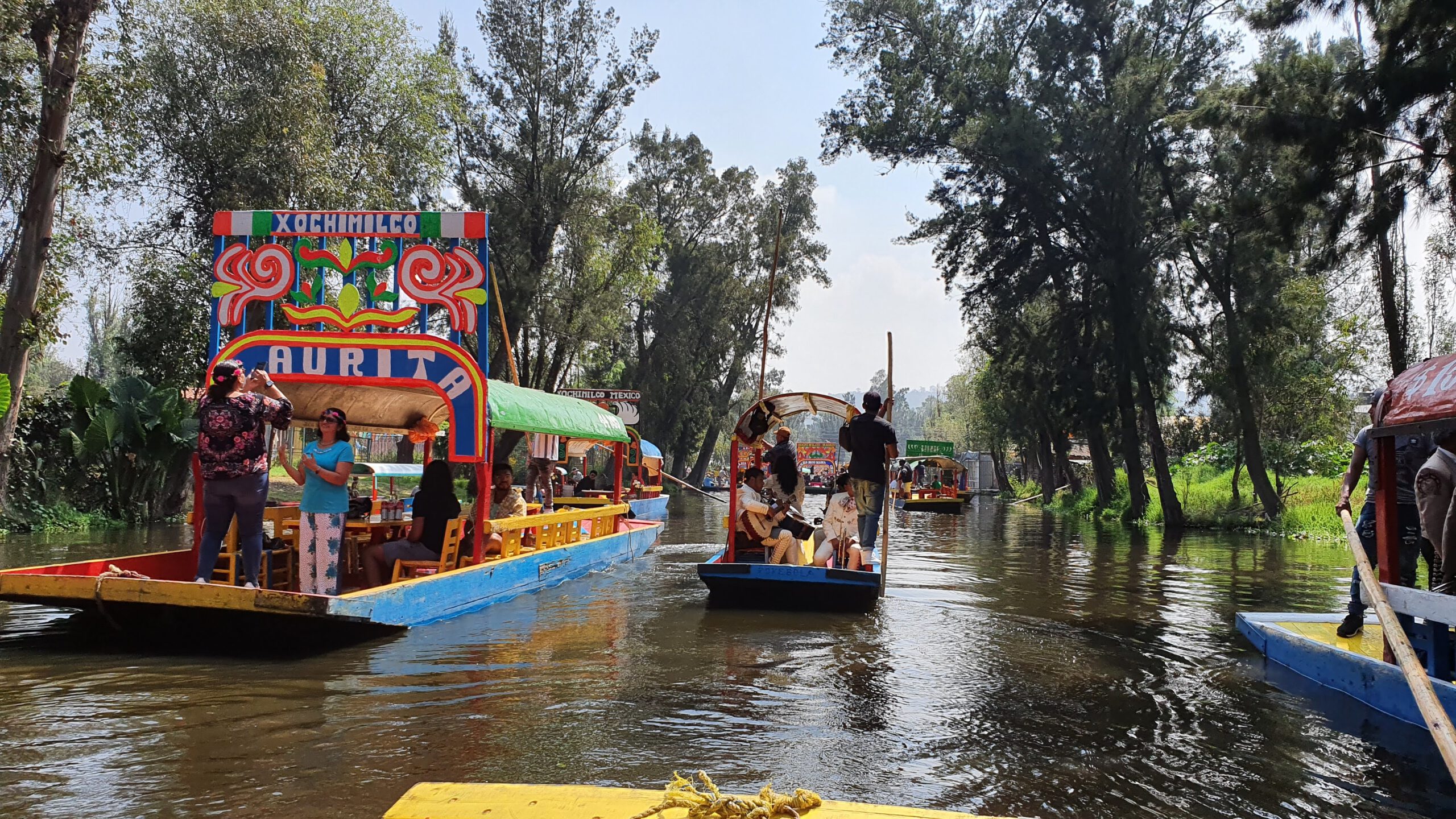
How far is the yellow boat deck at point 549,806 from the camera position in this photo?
3.41 metres

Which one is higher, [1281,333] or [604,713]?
[1281,333]

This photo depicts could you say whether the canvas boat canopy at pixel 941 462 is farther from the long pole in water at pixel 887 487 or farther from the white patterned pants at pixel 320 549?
the white patterned pants at pixel 320 549

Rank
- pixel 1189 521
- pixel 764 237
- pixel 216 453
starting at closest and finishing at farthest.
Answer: pixel 216 453, pixel 1189 521, pixel 764 237

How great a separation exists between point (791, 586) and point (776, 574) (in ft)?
0.82

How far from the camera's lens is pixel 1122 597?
526 inches

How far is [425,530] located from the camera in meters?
9.90

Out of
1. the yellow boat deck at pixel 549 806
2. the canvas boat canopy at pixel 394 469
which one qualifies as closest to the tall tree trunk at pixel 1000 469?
the canvas boat canopy at pixel 394 469

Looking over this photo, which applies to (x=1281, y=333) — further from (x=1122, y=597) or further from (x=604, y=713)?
(x=604, y=713)

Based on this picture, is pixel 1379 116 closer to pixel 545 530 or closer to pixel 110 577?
pixel 545 530

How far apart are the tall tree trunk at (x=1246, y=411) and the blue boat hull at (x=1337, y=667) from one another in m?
18.1

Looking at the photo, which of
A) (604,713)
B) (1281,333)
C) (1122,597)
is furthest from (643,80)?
(604,713)

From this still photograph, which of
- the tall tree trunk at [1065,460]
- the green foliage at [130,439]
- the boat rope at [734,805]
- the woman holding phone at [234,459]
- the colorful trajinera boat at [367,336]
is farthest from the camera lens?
the tall tree trunk at [1065,460]

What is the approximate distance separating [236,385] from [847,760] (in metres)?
5.58

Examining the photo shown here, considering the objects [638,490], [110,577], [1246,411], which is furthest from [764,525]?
[1246,411]
